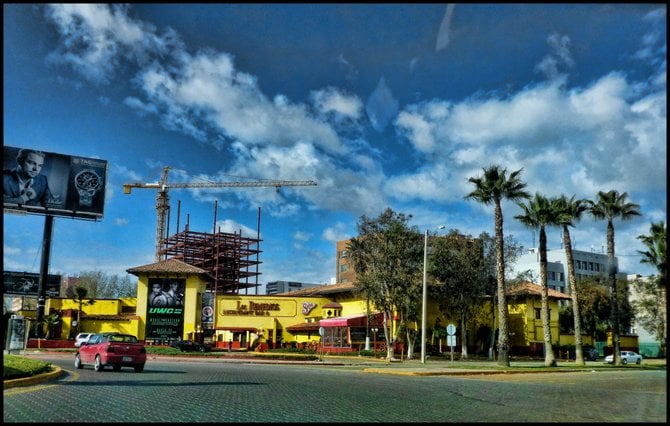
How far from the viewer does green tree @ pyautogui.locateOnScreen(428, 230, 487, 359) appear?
5225cm

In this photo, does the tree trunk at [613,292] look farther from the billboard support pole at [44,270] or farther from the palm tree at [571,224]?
the billboard support pole at [44,270]

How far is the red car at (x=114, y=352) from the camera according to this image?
22.6 m

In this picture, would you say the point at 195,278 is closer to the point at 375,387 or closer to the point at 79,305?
the point at 79,305

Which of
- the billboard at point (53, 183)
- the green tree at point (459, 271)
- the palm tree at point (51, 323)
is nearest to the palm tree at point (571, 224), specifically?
the green tree at point (459, 271)

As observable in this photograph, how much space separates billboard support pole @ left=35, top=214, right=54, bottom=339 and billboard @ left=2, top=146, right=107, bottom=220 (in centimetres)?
169

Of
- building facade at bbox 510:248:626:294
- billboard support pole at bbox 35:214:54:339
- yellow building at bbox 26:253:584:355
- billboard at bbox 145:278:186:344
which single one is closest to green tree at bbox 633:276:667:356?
yellow building at bbox 26:253:584:355

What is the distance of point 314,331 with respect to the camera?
2414 inches

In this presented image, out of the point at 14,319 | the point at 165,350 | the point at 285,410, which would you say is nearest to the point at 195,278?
the point at 165,350

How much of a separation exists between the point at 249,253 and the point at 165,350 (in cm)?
5882

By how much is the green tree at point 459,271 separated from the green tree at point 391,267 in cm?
263

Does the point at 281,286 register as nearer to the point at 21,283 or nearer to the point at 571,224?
the point at 21,283

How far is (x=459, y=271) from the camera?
171 ft

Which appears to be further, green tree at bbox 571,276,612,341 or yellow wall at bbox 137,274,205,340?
green tree at bbox 571,276,612,341

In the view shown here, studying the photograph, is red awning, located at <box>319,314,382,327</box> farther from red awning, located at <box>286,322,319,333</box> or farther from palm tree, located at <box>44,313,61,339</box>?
palm tree, located at <box>44,313,61,339</box>
